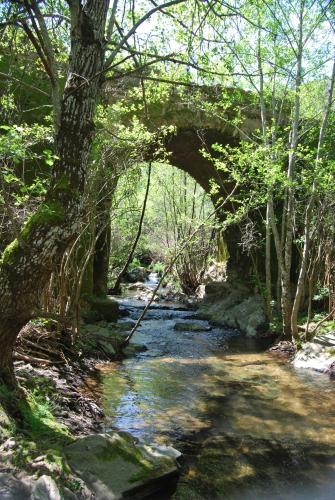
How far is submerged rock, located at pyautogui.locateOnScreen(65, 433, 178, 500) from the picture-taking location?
3.29m

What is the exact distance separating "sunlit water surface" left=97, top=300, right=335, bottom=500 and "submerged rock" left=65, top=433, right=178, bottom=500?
276 millimetres

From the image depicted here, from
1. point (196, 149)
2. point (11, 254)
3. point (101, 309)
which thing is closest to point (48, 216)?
point (11, 254)

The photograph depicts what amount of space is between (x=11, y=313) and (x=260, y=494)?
2.59 meters

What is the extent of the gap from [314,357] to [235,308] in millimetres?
5374

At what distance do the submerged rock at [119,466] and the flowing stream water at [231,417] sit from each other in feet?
0.86

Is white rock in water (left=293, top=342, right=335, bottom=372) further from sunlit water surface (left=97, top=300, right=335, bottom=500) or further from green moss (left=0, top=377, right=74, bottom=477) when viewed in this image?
green moss (left=0, top=377, right=74, bottom=477)

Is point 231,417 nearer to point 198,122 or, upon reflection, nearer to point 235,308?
point 235,308

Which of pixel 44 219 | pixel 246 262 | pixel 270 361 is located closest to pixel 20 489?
pixel 44 219

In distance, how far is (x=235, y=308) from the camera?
1373cm

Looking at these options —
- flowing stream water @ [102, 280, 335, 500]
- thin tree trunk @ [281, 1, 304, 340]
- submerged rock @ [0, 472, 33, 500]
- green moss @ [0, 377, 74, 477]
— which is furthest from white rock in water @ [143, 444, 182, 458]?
thin tree trunk @ [281, 1, 304, 340]

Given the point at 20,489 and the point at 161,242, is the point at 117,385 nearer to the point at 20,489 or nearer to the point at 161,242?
the point at 20,489

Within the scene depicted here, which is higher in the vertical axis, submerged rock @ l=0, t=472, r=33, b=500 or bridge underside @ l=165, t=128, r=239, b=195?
bridge underside @ l=165, t=128, r=239, b=195

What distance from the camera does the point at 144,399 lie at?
616cm

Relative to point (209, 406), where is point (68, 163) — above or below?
above
